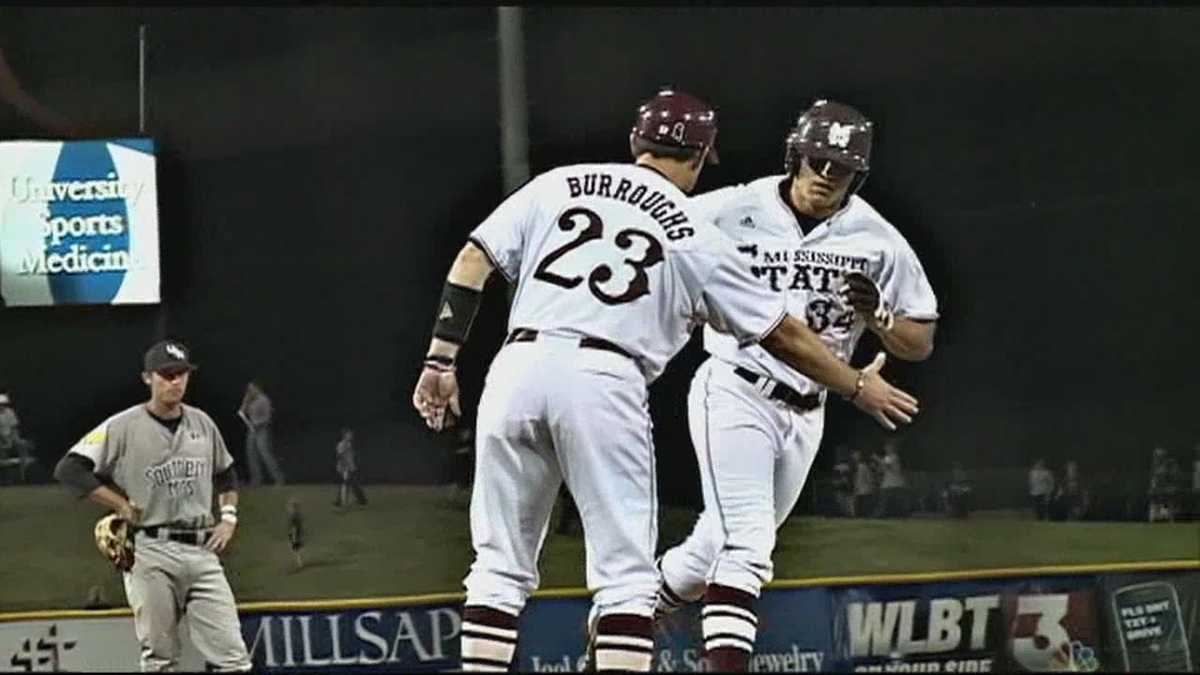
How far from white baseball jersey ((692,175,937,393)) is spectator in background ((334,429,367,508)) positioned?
86.5 inches

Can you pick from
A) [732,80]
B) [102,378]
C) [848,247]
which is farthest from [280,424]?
[848,247]

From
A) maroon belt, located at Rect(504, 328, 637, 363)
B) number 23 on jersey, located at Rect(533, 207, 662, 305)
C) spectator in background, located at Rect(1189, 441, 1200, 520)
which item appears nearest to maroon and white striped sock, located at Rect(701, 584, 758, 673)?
maroon belt, located at Rect(504, 328, 637, 363)

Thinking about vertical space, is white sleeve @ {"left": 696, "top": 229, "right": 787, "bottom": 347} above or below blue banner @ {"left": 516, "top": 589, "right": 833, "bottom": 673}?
above

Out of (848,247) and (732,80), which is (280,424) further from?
(848,247)

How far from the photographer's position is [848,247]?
5375 millimetres

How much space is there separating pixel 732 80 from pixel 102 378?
8.67ft

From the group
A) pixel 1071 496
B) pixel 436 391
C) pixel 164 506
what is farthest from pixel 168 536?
pixel 1071 496

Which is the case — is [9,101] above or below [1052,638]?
above

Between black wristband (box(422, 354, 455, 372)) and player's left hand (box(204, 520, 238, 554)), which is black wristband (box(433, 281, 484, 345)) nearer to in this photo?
black wristband (box(422, 354, 455, 372))

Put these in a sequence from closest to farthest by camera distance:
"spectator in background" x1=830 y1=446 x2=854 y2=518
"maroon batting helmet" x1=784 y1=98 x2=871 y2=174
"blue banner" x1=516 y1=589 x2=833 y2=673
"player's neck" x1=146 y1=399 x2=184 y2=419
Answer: "maroon batting helmet" x1=784 y1=98 x2=871 y2=174, "player's neck" x1=146 y1=399 x2=184 y2=419, "blue banner" x1=516 y1=589 x2=833 y2=673, "spectator in background" x1=830 y1=446 x2=854 y2=518

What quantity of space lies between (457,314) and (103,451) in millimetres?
2658

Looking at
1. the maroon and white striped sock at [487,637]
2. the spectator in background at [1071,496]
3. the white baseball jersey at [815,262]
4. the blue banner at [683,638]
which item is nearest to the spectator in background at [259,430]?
the blue banner at [683,638]

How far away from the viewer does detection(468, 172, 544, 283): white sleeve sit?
4.27 m

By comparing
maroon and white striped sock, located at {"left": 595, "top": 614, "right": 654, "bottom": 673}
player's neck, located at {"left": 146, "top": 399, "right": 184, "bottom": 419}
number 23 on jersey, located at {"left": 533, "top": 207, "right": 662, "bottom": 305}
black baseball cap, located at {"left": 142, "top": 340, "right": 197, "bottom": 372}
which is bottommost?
maroon and white striped sock, located at {"left": 595, "top": 614, "right": 654, "bottom": 673}
